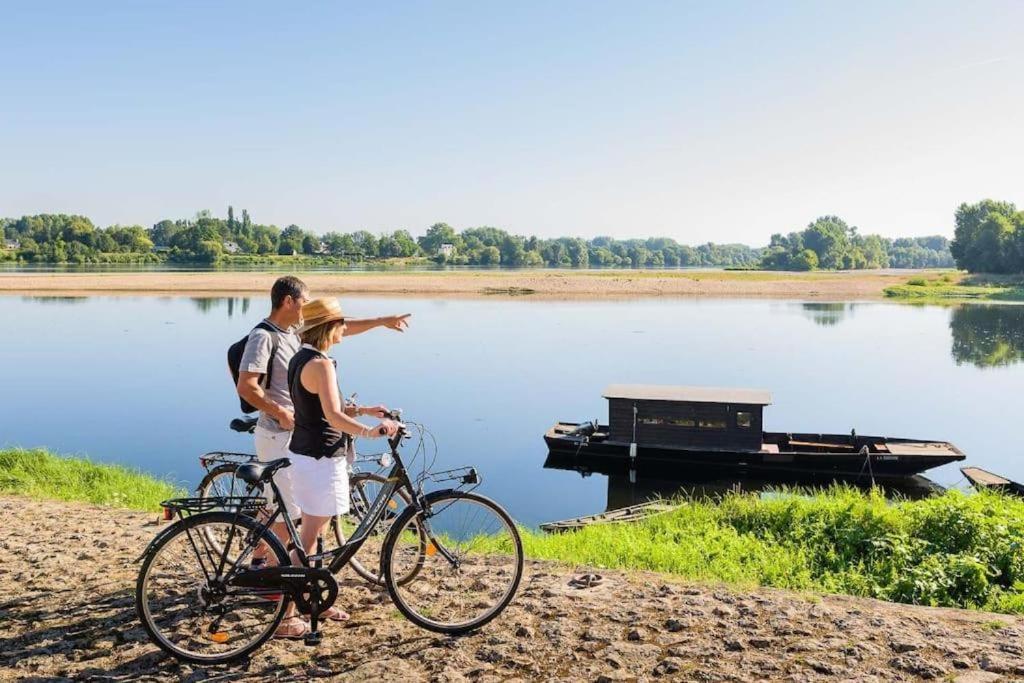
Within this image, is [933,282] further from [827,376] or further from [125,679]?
[125,679]

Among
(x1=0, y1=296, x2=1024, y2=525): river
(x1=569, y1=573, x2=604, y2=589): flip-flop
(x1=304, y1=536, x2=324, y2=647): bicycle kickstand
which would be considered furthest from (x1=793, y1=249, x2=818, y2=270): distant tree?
(x1=304, y1=536, x2=324, y2=647): bicycle kickstand

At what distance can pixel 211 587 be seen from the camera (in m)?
4.75

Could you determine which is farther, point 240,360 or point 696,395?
point 696,395

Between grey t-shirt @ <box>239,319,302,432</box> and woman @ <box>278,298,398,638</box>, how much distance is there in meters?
0.52

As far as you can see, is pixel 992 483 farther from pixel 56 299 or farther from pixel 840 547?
pixel 56 299

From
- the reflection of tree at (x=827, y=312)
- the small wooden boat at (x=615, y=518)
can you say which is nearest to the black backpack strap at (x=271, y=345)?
the small wooden boat at (x=615, y=518)

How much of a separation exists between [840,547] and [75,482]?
11.3 m

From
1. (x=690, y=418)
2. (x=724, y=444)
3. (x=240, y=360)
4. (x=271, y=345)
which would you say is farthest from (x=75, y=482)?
(x=724, y=444)

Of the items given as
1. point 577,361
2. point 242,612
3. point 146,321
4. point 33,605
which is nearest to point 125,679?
point 242,612

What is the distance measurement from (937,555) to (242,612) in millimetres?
7899

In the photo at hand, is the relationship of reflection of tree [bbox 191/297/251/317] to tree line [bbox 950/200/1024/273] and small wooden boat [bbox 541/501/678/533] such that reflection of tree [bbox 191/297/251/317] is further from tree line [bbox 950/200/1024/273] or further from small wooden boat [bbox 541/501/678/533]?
tree line [bbox 950/200/1024/273]

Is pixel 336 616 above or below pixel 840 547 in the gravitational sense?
above

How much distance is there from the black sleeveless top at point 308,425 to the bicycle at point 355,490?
37 centimetres

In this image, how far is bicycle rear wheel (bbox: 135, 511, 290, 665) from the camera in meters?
4.57
